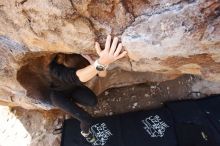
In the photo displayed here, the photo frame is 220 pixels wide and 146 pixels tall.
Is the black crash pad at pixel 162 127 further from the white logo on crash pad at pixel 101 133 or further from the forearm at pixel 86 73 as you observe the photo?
the forearm at pixel 86 73

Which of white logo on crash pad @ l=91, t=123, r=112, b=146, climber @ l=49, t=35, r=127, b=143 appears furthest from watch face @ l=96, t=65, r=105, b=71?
white logo on crash pad @ l=91, t=123, r=112, b=146

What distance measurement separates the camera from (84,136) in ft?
7.11

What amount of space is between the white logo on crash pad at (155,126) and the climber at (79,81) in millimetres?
349

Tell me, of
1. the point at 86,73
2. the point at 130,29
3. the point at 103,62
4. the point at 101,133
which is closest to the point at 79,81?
the point at 86,73

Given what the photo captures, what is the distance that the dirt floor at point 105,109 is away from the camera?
236cm

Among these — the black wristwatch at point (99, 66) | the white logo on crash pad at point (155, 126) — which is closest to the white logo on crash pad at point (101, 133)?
the white logo on crash pad at point (155, 126)

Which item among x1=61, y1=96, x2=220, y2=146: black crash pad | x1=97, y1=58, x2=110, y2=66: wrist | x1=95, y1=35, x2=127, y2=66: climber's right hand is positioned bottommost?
x1=61, y1=96, x2=220, y2=146: black crash pad

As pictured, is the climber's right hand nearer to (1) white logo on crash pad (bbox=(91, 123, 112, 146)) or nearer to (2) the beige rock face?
(2) the beige rock face

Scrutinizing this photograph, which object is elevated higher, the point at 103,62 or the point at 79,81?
the point at 103,62

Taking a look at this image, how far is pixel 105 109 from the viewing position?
2379 mm

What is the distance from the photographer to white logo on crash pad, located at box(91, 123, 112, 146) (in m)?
2.20

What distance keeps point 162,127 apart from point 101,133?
1.27 ft

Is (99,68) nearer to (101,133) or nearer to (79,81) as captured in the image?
(79,81)

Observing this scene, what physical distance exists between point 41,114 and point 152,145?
78cm
